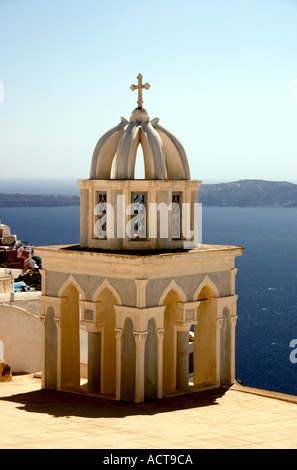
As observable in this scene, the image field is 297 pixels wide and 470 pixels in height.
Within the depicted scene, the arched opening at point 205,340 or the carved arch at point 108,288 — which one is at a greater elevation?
the carved arch at point 108,288

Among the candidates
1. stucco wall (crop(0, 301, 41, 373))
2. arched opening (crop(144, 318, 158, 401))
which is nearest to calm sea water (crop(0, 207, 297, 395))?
stucco wall (crop(0, 301, 41, 373))

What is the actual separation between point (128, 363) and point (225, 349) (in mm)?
2463

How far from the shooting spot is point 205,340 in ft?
55.2

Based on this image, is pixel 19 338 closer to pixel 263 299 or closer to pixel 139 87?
pixel 139 87

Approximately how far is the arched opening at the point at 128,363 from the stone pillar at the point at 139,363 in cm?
14

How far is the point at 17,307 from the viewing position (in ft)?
73.4

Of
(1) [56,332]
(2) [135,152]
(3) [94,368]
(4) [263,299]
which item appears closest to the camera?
(2) [135,152]

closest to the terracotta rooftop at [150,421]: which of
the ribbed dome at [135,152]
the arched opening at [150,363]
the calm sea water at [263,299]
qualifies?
the arched opening at [150,363]

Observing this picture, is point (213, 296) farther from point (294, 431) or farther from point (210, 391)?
point (294, 431)

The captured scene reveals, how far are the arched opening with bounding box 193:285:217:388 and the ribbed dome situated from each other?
7.91ft

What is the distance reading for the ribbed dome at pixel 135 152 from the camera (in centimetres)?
1569

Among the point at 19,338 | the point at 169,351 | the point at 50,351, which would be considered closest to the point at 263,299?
the point at 19,338

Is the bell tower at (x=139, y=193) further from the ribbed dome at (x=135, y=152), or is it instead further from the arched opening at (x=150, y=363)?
the arched opening at (x=150, y=363)
